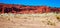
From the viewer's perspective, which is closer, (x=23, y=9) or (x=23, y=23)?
(x=23, y=23)

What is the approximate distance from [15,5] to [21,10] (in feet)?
6.50

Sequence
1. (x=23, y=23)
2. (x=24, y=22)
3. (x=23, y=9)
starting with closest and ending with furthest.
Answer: (x=23, y=23) → (x=24, y=22) → (x=23, y=9)

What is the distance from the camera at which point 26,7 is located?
31.2 m

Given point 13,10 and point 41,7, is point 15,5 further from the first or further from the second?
point 41,7

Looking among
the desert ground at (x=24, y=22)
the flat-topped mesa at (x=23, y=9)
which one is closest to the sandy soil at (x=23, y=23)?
the desert ground at (x=24, y=22)

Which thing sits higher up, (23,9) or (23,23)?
(23,9)

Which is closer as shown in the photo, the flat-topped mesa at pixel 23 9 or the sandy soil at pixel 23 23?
the sandy soil at pixel 23 23

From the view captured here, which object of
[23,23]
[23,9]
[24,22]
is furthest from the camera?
[23,9]

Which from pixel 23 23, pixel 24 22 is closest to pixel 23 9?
pixel 24 22

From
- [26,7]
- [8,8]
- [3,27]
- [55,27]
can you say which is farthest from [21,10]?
[3,27]

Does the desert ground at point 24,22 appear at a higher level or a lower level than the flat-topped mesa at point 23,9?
lower

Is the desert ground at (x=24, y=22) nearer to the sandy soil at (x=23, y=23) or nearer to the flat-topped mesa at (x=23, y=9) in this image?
the sandy soil at (x=23, y=23)

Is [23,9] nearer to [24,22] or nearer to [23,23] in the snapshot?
[24,22]

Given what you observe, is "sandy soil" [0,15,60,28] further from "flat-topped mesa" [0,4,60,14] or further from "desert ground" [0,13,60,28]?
"flat-topped mesa" [0,4,60,14]
